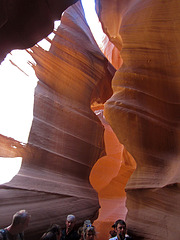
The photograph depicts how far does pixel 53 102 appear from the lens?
514cm

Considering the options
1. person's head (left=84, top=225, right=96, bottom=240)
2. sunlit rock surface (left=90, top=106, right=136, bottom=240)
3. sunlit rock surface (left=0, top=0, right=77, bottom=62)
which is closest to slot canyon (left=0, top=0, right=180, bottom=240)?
person's head (left=84, top=225, right=96, bottom=240)

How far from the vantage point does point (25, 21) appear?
1779 mm

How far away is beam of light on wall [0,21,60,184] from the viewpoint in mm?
3922

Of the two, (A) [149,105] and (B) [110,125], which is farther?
(B) [110,125]

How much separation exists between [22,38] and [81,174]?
383cm

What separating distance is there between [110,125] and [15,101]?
188 centimetres

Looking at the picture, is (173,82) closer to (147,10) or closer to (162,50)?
(162,50)

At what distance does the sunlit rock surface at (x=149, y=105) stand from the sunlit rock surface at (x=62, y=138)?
1115mm

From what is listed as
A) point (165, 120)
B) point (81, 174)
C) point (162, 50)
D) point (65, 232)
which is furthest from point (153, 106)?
point (65, 232)

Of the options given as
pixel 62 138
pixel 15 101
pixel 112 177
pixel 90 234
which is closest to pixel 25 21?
pixel 90 234

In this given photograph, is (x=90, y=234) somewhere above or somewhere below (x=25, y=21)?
below

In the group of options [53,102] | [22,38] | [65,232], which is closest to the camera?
[22,38]

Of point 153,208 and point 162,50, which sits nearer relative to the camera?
point 153,208

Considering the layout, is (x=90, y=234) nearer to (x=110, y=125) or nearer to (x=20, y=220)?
(x=20, y=220)
